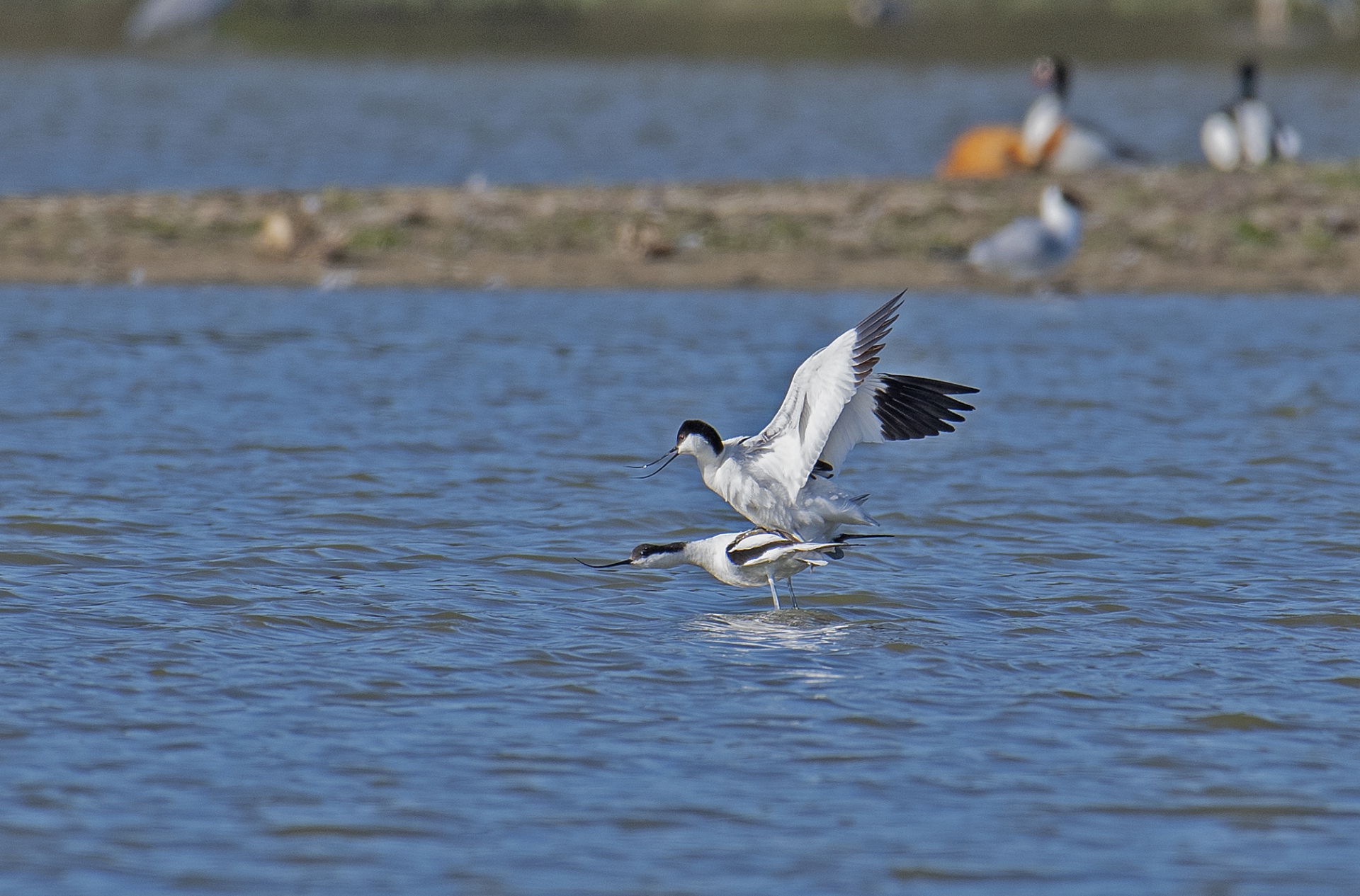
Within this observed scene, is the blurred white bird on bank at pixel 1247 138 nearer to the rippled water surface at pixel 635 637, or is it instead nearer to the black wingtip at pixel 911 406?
the rippled water surface at pixel 635 637

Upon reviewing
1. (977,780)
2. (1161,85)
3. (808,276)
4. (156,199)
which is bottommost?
(977,780)

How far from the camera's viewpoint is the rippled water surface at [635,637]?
4.59 meters

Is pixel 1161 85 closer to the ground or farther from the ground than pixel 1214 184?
farther from the ground

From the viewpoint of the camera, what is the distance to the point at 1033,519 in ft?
27.8

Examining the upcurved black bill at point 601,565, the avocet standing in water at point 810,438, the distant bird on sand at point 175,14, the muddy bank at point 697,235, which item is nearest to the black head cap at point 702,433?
the avocet standing in water at point 810,438

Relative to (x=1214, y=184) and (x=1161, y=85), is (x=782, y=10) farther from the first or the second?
(x=1214, y=184)

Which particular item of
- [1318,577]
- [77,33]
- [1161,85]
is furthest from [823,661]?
[77,33]

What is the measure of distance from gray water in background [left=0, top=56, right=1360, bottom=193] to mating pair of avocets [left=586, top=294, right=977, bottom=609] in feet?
43.6

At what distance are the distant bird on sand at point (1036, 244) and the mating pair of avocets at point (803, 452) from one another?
777 cm

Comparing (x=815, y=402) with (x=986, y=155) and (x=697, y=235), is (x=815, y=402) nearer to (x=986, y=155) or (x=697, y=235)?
(x=697, y=235)

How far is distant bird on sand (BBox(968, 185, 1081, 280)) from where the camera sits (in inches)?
574

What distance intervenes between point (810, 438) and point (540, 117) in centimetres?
2122

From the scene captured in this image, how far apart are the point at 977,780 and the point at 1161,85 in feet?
104

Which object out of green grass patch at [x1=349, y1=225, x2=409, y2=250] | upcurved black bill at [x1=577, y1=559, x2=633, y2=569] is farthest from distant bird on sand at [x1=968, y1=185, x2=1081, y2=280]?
upcurved black bill at [x1=577, y1=559, x2=633, y2=569]
